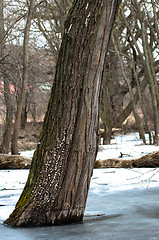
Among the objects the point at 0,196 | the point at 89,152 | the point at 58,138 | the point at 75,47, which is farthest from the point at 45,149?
the point at 0,196

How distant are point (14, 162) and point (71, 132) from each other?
Result: 193 inches

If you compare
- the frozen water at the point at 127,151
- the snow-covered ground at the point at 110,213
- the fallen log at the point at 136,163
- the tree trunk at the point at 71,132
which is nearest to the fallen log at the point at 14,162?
the snow-covered ground at the point at 110,213

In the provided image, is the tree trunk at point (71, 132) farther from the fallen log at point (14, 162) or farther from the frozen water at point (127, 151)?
the fallen log at point (14, 162)

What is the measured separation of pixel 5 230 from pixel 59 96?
1198 millimetres

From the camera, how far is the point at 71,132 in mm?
2549

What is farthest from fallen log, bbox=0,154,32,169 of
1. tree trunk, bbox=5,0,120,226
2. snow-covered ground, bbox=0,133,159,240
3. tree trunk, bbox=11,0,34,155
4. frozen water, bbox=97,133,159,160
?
tree trunk, bbox=5,0,120,226

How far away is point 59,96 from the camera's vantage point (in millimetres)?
2611

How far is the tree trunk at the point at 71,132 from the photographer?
8.27 ft

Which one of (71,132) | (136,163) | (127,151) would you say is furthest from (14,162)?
(71,132)

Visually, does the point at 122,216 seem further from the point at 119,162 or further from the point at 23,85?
the point at 23,85

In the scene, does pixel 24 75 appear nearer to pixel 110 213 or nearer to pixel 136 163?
pixel 136 163

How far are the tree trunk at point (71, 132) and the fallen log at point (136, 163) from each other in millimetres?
3448

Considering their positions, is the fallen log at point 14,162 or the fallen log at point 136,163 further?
the fallen log at point 14,162

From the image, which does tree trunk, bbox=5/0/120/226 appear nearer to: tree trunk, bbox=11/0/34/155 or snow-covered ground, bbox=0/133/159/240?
snow-covered ground, bbox=0/133/159/240
